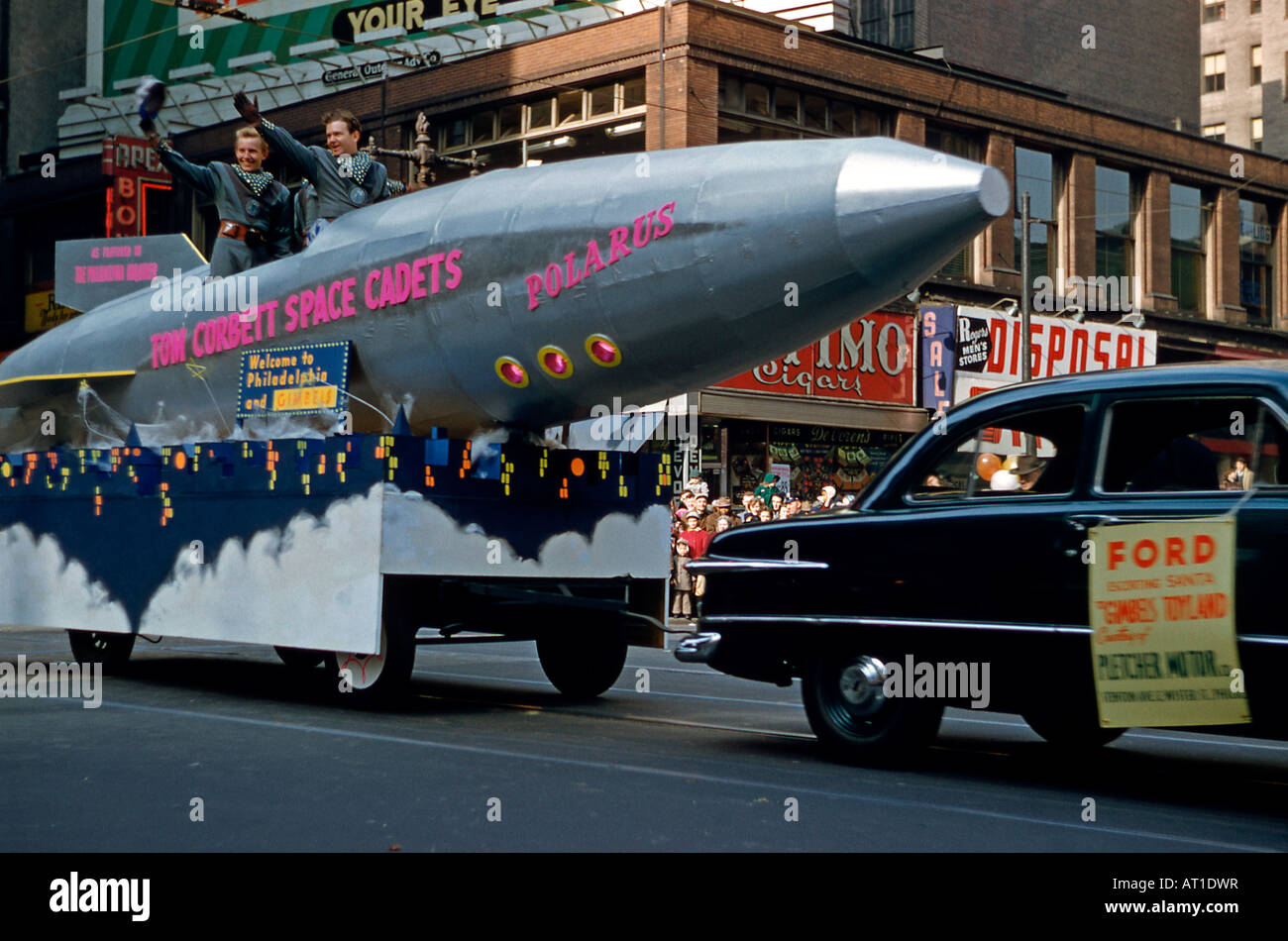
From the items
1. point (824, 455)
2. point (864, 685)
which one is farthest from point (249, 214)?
point (824, 455)

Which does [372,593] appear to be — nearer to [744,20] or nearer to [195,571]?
[195,571]

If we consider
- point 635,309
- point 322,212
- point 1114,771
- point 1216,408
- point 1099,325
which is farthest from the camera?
point 1099,325

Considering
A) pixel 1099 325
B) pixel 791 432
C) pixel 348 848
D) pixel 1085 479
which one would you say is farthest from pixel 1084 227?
pixel 348 848

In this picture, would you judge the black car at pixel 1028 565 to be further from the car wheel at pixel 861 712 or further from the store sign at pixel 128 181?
the store sign at pixel 128 181

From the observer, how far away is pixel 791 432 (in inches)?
1098

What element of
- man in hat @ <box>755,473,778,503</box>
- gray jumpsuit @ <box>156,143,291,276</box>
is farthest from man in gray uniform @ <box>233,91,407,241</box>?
man in hat @ <box>755,473,778,503</box>

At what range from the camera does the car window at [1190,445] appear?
6.35 m

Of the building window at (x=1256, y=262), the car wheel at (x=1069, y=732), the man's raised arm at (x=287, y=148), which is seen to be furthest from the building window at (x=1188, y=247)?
the car wheel at (x=1069, y=732)

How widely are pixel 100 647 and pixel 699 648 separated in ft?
22.2

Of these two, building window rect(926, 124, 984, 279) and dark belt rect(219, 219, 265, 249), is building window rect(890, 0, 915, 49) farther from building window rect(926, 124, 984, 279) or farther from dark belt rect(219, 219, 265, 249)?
dark belt rect(219, 219, 265, 249)

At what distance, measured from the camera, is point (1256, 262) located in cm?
3691

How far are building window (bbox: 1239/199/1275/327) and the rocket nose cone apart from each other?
Answer: 103 feet

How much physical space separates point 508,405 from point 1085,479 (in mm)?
3929

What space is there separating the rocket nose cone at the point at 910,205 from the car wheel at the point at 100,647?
7970 mm
